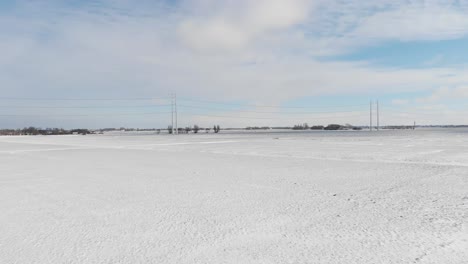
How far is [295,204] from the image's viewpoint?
633 cm

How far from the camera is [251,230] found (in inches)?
188

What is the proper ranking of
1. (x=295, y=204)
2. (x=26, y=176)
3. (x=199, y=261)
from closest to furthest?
(x=199, y=261) → (x=295, y=204) → (x=26, y=176)

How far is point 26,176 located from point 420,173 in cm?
1174

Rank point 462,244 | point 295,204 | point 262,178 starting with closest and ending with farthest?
1. point 462,244
2. point 295,204
3. point 262,178

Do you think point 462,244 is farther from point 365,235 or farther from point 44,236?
point 44,236

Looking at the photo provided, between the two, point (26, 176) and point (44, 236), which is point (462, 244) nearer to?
point (44, 236)

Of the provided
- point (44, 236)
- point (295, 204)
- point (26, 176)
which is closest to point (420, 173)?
point (295, 204)

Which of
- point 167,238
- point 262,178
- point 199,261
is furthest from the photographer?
point 262,178

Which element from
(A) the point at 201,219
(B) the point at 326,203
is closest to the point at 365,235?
(B) the point at 326,203

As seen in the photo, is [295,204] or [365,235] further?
[295,204]

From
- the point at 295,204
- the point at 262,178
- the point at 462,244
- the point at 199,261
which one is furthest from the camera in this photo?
the point at 262,178

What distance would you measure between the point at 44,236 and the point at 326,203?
461cm

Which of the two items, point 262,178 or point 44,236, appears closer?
point 44,236

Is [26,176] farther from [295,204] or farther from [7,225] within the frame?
[295,204]
